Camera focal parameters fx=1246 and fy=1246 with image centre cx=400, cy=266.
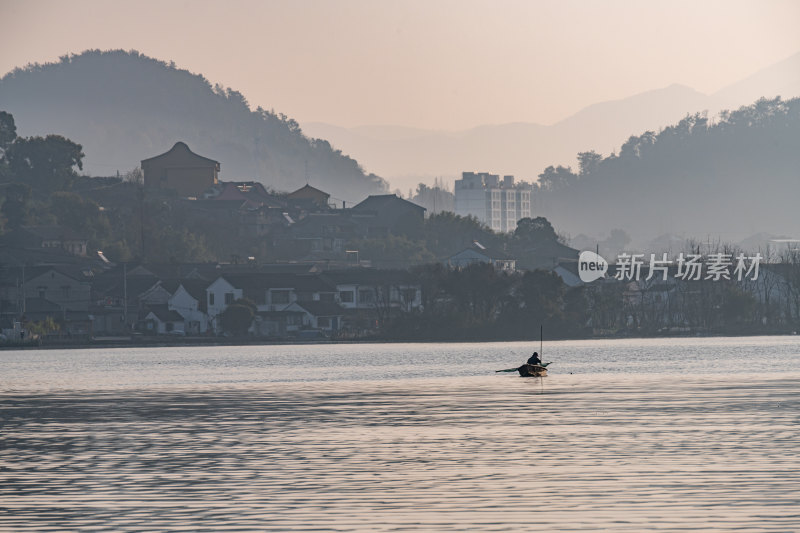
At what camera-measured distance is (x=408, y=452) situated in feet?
105

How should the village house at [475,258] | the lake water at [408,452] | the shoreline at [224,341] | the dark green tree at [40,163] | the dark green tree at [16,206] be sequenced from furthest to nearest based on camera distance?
the dark green tree at [40,163] < the village house at [475,258] < the dark green tree at [16,206] < the shoreline at [224,341] < the lake water at [408,452]

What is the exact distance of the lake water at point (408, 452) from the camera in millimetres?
23219

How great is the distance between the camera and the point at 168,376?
69438mm

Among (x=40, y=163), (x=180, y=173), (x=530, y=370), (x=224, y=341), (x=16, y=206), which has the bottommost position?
(x=530, y=370)

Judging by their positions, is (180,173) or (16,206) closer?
(16,206)

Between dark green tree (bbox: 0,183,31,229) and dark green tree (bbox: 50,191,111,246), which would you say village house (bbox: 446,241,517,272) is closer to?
dark green tree (bbox: 50,191,111,246)

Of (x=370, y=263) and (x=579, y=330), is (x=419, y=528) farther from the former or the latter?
(x=370, y=263)


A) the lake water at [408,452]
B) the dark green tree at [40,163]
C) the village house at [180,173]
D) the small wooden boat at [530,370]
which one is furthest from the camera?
the village house at [180,173]

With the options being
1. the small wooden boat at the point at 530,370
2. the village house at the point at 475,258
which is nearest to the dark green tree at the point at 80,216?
the village house at the point at 475,258

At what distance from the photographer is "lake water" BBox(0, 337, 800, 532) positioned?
23219 millimetres

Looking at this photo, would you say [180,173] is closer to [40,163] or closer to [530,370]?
[40,163]

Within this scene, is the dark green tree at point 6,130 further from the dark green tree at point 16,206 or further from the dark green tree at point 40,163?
the dark green tree at point 16,206

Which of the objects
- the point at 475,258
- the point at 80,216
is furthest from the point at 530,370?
the point at 80,216

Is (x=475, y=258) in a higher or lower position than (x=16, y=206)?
lower
